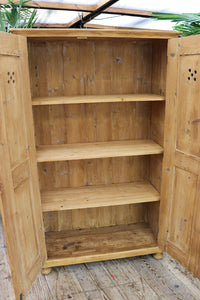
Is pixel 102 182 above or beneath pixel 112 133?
beneath

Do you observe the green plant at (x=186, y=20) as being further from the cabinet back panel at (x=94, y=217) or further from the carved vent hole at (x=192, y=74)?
the cabinet back panel at (x=94, y=217)

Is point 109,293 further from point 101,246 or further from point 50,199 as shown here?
point 50,199

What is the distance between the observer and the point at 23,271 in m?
1.87

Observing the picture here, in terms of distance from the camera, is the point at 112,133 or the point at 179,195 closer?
the point at 179,195

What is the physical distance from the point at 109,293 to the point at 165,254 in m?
0.71

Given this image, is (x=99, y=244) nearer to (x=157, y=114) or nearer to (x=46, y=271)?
(x=46, y=271)

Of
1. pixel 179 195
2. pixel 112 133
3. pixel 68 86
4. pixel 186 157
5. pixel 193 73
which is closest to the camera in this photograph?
pixel 193 73

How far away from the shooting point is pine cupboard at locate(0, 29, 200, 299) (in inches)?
68.2

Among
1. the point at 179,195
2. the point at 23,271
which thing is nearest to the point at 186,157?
the point at 179,195

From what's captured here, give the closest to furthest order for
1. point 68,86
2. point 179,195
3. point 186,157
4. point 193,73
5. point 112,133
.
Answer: point 193,73, point 186,157, point 179,195, point 68,86, point 112,133

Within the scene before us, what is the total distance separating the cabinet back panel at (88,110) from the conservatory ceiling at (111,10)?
874 mm

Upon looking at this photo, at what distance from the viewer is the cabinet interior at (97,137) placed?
2152 mm

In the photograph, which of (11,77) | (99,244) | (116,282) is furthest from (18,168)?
(116,282)

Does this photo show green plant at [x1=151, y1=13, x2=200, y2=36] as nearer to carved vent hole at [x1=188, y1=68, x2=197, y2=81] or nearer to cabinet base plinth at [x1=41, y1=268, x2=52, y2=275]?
carved vent hole at [x1=188, y1=68, x2=197, y2=81]
